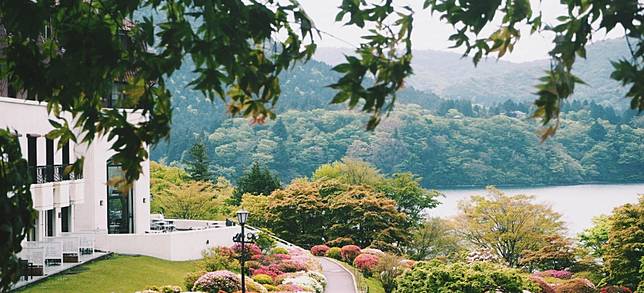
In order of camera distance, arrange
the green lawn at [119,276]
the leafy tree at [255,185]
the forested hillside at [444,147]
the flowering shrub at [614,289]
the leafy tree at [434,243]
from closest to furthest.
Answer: the green lawn at [119,276] → the flowering shrub at [614,289] → the leafy tree at [434,243] → the leafy tree at [255,185] → the forested hillside at [444,147]

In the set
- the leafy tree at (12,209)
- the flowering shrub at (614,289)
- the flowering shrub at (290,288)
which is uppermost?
the leafy tree at (12,209)

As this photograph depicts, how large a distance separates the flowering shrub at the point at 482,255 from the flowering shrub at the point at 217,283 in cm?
1823

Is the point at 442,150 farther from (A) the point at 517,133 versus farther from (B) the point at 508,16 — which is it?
(B) the point at 508,16

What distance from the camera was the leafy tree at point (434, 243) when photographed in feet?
139

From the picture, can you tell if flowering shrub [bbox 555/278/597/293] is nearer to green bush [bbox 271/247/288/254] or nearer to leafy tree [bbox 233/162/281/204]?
green bush [bbox 271/247/288/254]

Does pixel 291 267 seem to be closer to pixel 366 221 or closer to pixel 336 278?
pixel 336 278

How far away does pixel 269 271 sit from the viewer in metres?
27.4

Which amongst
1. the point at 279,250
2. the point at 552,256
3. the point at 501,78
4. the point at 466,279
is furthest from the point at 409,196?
the point at 501,78

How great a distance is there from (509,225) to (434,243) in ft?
12.4

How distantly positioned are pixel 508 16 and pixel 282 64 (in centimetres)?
102

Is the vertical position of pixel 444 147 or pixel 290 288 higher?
pixel 444 147

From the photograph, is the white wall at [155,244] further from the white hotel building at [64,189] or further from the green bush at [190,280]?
the green bush at [190,280]

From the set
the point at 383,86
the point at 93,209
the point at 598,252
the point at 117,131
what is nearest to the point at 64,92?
the point at 117,131

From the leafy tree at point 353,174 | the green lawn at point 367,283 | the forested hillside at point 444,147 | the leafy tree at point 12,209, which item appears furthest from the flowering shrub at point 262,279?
the forested hillside at point 444,147
